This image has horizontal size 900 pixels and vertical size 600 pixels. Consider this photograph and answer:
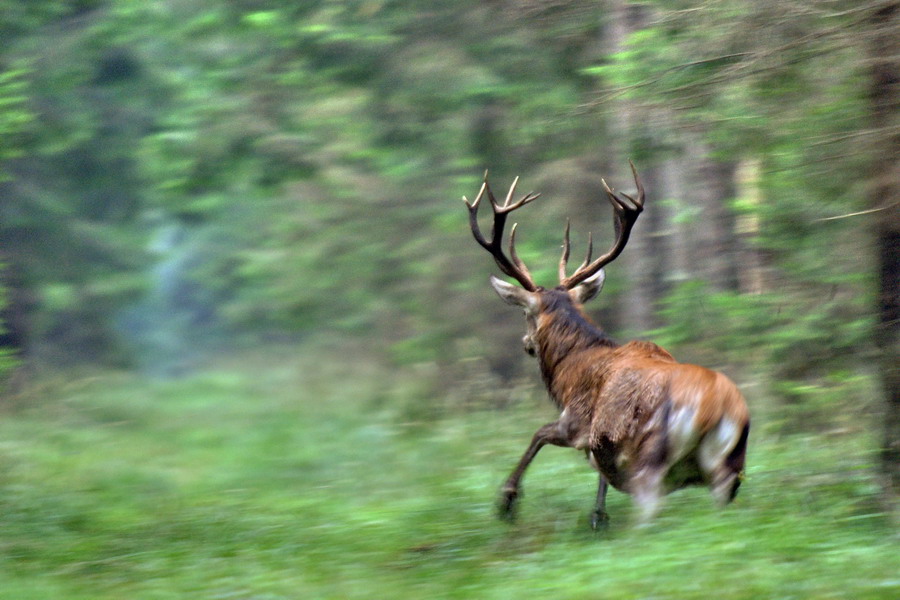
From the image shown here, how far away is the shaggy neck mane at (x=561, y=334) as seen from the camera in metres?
8.06

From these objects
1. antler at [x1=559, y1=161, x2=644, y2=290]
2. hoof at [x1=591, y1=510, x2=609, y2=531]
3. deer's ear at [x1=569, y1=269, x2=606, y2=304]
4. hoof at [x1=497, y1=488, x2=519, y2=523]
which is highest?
antler at [x1=559, y1=161, x2=644, y2=290]

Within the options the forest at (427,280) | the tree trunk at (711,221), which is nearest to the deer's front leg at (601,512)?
the forest at (427,280)

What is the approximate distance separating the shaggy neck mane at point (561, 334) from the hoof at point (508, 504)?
951 millimetres

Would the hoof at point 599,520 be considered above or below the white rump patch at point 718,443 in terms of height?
below

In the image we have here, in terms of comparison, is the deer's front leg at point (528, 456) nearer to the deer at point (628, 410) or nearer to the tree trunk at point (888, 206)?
the deer at point (628, 410)

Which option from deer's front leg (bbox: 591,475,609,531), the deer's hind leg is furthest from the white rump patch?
deer's front leg (bbox: 591,475,609,531)

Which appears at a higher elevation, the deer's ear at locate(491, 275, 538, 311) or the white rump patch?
the deer's ear at locate(491, 275, 538, 311)

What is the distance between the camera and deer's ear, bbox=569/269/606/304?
8.67 meters

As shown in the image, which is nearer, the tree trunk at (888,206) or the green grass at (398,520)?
the green grass at (398,520)

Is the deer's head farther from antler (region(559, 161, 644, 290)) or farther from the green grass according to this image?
the green grass

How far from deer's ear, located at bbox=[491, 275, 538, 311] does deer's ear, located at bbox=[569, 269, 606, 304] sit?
0.38 m

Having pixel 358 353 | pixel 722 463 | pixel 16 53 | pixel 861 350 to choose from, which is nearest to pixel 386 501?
pixel 722 463

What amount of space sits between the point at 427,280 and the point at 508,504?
6.75m

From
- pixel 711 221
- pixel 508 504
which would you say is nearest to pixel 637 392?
pixel 508 504
